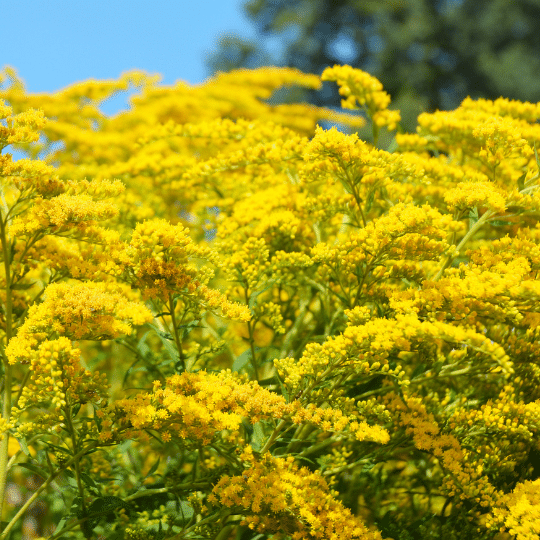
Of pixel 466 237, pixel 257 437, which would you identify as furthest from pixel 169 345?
pixel 466 237

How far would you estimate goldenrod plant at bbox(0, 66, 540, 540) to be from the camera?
6.15 ft

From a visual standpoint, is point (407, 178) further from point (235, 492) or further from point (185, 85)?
point (185, 85)

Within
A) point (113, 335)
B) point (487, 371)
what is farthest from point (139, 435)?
point (487, 371)

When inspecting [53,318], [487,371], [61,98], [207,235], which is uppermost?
[61,98]

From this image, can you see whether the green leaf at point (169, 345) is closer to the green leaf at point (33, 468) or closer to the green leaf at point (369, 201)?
the green leaf at point (33, 468)

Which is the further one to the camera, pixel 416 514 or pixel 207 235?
pixel 207 235

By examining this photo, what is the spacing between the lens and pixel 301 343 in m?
2.79

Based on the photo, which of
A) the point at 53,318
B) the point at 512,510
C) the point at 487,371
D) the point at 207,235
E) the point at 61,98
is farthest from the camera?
the point at 61,98

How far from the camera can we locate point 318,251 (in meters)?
2.26

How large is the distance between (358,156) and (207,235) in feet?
4.33

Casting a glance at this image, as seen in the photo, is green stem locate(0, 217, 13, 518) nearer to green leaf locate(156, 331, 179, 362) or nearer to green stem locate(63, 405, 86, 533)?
green stem locate(63, 405, 86, 533)

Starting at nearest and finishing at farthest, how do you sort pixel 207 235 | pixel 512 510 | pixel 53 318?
pixel 53 318, pixel 512 510, pixel 207 235

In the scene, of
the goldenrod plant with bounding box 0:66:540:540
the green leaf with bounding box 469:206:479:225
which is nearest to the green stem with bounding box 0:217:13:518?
the goldenrod plant with bounding box 0:66:540:540

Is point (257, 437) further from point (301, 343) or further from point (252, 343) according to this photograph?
point (301, 343)
